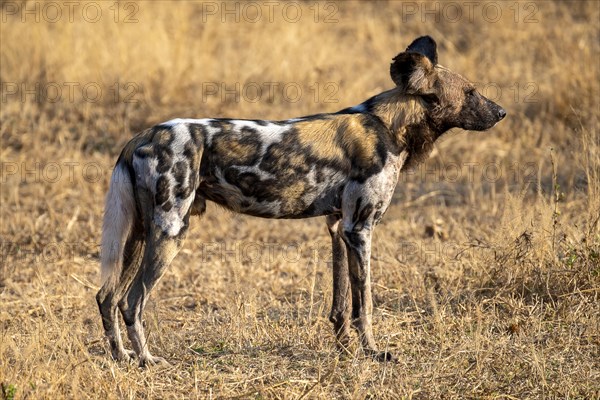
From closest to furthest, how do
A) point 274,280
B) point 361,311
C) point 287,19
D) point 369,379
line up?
point 369,379
point 361,311
point 274,280
point 287,19

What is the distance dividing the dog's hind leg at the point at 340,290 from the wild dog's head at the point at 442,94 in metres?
0.70

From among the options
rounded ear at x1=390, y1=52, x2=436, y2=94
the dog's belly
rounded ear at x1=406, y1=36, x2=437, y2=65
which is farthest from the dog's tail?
rounded ear at x1=406, y1=36, x2=437, y2=65

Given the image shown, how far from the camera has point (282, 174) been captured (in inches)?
178

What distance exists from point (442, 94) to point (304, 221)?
2907 mm

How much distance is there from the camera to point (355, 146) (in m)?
4.60

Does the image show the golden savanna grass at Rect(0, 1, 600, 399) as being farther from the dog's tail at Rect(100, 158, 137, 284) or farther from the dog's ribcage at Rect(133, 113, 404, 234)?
the dog's ribcage at Rect(133, 113, 404, 234)

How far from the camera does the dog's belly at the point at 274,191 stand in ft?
14.7

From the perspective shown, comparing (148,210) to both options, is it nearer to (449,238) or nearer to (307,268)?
(307,268)

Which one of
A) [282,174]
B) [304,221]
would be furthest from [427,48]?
[304,221]

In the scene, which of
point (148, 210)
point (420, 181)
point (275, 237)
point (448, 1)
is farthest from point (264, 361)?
point (448, 1)

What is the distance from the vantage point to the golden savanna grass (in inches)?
176

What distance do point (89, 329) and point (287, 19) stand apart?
6.09 meters

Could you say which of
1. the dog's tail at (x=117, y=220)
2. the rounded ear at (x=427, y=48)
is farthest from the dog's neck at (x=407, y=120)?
the dog's tail at (x=117, y=220)

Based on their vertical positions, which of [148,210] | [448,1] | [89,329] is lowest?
[89,329]
